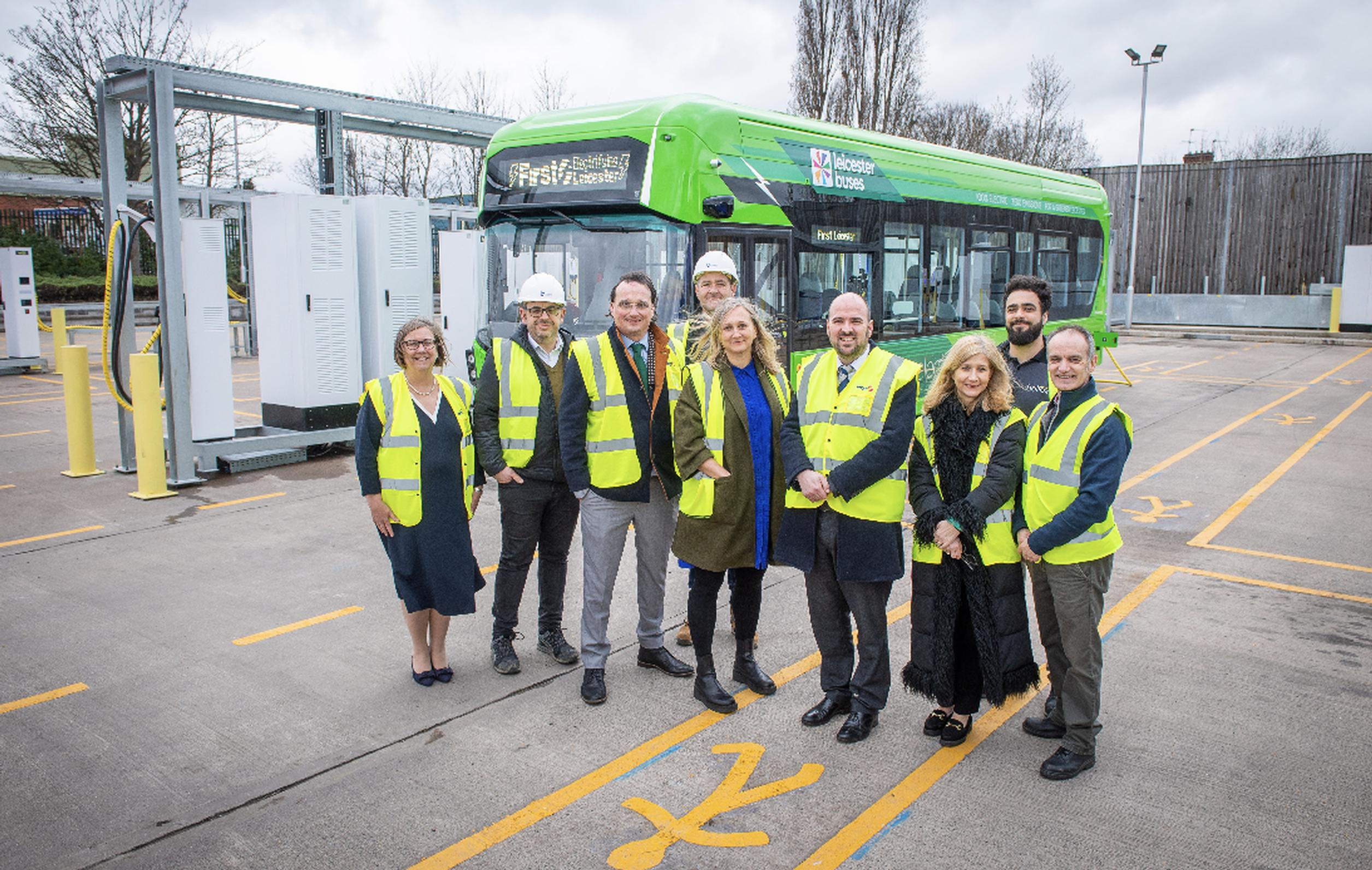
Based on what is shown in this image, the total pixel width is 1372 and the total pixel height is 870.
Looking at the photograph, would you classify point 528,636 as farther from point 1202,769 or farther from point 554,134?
point 554,134

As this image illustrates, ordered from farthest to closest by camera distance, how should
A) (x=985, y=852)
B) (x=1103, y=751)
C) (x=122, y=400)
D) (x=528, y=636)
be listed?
(x=122, y=400) → (x=528, y=636) → (x=1103, y=751) → (x=985, y=852)

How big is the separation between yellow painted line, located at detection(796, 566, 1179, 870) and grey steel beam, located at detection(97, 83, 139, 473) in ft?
26.7

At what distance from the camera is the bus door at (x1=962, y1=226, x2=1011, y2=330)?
1225cm

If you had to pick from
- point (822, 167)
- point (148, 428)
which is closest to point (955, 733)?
point (822, 167)

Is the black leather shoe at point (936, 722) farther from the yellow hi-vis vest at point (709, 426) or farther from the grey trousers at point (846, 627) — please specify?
the yellow hi-vis vest at point (709, 426)

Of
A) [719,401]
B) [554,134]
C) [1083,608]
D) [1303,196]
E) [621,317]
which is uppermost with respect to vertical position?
[1303,196]

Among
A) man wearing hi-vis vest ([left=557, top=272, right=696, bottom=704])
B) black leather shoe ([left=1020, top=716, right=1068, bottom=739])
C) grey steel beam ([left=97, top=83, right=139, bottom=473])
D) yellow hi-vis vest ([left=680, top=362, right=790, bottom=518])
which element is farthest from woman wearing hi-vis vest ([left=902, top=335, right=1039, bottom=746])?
grey steel beam ([left=97, top=83, right=139, bottom=473])

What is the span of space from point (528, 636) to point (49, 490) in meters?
5.98

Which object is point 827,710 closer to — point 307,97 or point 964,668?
point 964,668

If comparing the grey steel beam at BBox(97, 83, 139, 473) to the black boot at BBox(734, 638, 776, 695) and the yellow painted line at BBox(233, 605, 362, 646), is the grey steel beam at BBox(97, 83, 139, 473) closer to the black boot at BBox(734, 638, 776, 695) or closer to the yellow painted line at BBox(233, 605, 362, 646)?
the yellow painted line at BBox(233, 605, 362, 646)

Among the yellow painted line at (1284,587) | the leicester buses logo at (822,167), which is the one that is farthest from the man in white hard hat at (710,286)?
the leicester buses logo at (822,167)

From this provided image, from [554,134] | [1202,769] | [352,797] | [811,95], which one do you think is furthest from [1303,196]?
[352,797]

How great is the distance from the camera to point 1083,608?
3.79m

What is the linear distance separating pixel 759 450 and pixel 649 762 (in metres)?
1.38
